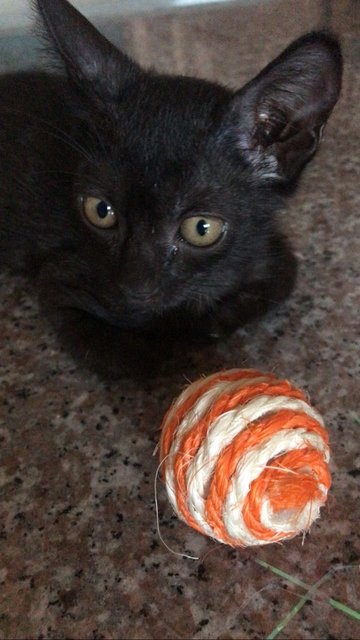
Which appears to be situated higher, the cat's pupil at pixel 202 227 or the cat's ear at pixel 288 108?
the cat's ear at pixel 288 108

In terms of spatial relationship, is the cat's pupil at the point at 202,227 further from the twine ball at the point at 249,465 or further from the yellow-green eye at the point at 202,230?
the twine ball at the point at 249,465

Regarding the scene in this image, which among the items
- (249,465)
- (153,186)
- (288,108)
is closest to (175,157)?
(153,186)

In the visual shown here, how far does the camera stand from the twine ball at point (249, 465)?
2.04 ft

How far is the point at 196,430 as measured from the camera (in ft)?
2.16

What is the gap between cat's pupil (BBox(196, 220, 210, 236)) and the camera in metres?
0.81

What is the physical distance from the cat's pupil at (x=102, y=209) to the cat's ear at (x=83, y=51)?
0.14m

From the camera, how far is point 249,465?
617 millimetres

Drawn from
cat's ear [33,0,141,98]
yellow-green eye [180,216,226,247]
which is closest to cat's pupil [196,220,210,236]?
yellow-green eye [180,216,226,247]

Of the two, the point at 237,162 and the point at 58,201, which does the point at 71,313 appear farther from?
the point at 237,162

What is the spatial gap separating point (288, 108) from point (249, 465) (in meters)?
0.44

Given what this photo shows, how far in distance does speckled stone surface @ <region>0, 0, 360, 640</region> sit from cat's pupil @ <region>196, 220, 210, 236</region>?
8.5 inches

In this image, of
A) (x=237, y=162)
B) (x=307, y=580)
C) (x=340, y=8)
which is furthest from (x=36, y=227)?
(x=340, y=8)

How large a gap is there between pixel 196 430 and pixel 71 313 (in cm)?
37

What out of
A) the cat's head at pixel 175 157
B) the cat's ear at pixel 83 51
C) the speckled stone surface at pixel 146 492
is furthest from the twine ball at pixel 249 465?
the cat's ear at pixel 83 51
